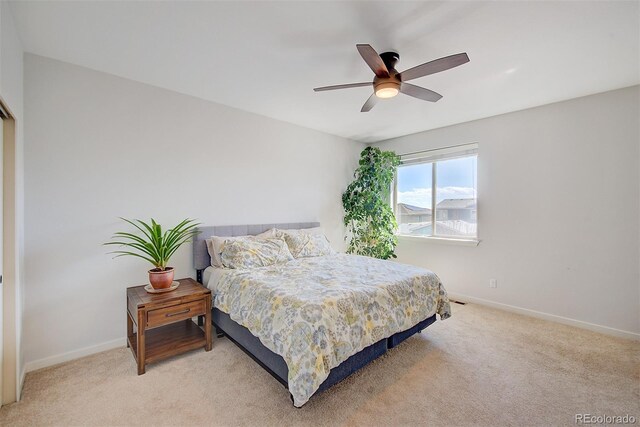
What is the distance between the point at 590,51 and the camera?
2168mm

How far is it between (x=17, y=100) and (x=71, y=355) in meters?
2.07

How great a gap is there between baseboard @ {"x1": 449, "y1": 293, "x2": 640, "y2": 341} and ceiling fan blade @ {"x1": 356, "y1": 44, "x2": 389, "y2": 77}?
329 centimetres

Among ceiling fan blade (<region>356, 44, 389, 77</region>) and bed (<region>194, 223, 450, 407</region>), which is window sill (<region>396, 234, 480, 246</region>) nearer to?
bed (<region>194, 223, 450, 407</region>)

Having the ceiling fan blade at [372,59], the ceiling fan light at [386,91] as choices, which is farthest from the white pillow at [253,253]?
the ceiling fan blade at [372,59]

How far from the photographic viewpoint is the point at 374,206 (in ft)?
14.3

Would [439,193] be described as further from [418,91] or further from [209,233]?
[209,233]

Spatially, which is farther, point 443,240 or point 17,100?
point 443,240

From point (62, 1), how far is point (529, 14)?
2934 millimetres

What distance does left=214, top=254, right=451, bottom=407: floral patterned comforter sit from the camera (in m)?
1.69

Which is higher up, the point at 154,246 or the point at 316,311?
the point at 154,246

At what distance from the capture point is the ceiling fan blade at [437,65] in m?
1.75

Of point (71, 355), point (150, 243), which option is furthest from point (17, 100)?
point (71, 355)

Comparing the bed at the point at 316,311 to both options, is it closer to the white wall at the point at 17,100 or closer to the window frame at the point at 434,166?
the white wall at the point at 17,100

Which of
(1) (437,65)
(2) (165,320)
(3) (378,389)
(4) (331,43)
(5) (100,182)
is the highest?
(4) (331,43)
